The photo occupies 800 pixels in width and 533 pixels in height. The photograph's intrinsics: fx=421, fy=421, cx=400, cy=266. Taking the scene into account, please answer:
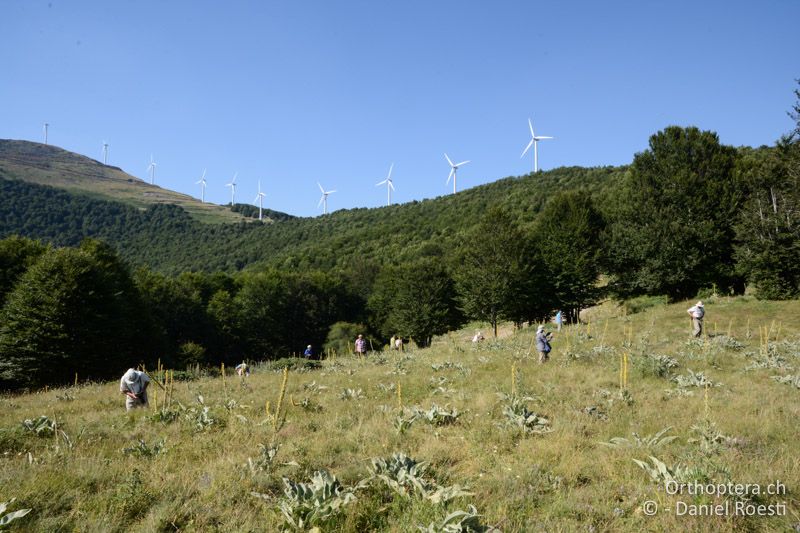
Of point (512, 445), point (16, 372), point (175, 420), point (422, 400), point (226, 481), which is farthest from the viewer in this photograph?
point (16, 372)

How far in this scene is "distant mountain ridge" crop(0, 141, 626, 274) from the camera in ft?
358

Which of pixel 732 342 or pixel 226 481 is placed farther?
pixel 732 342

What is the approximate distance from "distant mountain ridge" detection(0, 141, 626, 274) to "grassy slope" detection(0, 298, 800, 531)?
8039cm

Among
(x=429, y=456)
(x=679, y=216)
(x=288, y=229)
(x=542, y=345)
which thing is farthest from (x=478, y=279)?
(x=288, y=229)

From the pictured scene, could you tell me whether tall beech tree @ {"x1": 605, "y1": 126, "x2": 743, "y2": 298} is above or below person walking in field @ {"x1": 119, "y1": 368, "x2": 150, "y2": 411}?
above

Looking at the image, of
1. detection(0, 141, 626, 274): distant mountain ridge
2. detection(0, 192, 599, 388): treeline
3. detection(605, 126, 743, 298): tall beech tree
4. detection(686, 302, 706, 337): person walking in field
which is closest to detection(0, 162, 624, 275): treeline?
detection(0, 141, 626, 274): distant mountain ridge

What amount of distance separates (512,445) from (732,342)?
17.8m

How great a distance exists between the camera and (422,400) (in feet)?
41.3

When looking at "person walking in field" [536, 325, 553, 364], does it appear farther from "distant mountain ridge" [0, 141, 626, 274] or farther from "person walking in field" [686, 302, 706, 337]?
"distant mountain ridge" [0, 141, 626, 274]

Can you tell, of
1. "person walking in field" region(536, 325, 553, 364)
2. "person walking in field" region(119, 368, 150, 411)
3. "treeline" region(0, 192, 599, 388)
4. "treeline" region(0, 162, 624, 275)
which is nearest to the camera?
"person walking in field" region(119, 368, 150, 411)

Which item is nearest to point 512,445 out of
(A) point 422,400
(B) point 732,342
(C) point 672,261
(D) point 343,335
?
(A) point 422,400

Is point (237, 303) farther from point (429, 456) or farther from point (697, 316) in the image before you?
point (429, 456)

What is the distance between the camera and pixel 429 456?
7410 millimetres

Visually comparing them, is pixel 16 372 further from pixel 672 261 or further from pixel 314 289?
pixel 672 261
